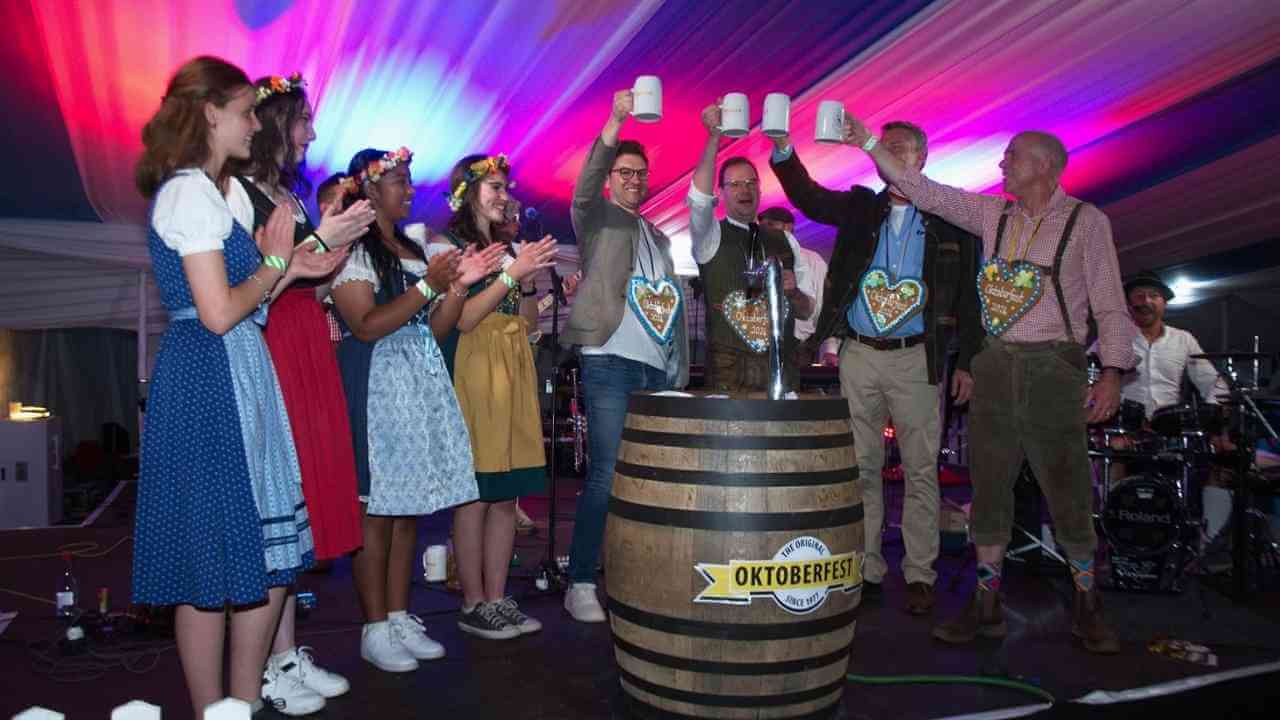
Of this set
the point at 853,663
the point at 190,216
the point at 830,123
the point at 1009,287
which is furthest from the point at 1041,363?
the point at 190,216

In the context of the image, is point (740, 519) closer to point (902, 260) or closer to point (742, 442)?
point (742, 442)

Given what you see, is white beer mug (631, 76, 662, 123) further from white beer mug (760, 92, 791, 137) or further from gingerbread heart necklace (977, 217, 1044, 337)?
gingerbread heart necklace (977, 217, 1044, 337)

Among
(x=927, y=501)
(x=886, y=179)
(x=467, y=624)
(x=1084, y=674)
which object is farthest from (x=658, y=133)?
(x=1084, y=674)

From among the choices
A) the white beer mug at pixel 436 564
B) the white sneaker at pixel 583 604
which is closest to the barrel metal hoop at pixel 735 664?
the white sneaker at pixel 583 604

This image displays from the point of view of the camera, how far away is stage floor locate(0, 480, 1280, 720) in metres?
2.37

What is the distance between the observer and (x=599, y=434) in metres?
3.27

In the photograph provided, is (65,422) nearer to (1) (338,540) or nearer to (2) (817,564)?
(1) (338,540)

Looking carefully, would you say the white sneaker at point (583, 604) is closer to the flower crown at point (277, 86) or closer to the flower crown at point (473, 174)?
the flower crown at point (473, 174)

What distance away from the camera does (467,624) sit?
3020 millimetres

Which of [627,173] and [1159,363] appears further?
[1159,363]

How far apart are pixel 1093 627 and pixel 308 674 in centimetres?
241

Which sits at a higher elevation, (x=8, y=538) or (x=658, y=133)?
(x=658, y=133)

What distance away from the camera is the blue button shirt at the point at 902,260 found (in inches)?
136

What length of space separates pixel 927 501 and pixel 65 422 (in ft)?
28.7
